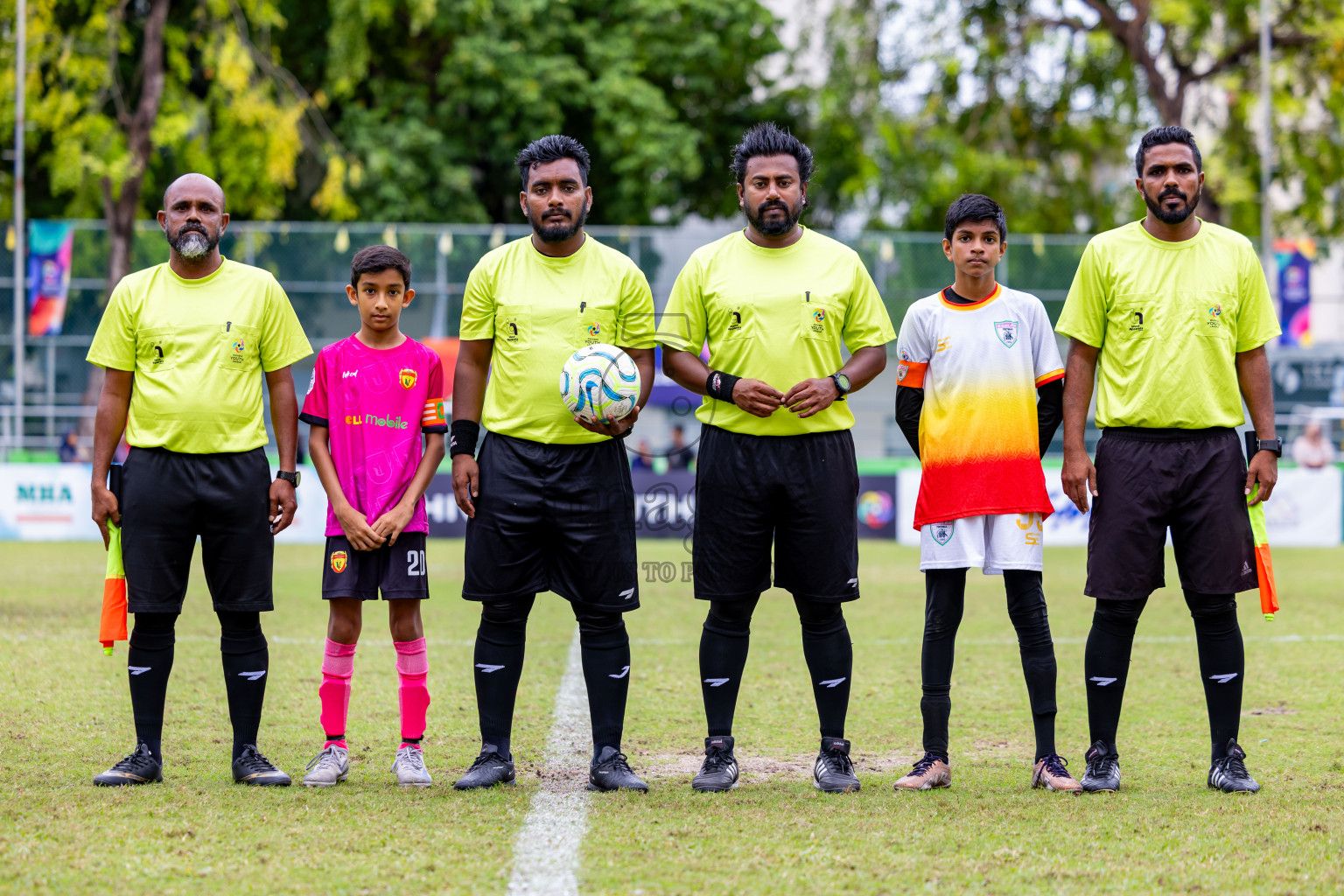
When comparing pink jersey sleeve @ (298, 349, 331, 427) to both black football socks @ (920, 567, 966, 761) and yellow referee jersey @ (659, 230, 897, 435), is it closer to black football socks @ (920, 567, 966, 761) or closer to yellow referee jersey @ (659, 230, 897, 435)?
yellow referee jersey @ (659, 230, 897, 435)

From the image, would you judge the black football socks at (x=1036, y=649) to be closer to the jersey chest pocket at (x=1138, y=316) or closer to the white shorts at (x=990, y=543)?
the white shorts at (x=990, y=543)

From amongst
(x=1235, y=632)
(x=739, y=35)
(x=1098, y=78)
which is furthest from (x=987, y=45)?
(x=1235, y=632)

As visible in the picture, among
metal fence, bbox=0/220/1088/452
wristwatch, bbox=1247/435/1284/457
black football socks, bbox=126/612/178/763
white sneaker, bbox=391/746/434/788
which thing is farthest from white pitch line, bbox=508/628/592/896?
metal fence, bbox=0/220/1088/452

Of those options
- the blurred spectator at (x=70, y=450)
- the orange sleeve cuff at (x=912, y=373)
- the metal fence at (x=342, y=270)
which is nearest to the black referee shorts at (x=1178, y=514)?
the orange sleeve cuff at (x=912, y=373)

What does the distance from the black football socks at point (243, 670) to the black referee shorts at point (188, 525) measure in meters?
0.09

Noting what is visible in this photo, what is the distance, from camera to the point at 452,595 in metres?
11.4

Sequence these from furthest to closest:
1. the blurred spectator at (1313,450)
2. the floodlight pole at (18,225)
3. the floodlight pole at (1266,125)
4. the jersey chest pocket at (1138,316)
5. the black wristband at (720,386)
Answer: the floodlight pole at (1266,125), the floodlight pole at (18,225), the blurred spectator at (1313,450), the jersey chest pocket at (1138,316), the black wristband at (720,386)

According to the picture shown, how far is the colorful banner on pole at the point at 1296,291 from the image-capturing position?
23.0 metres

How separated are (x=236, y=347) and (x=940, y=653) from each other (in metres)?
2.71

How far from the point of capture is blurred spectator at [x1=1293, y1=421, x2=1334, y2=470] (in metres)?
19.4

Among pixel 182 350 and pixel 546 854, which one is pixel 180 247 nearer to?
pixel 182 350

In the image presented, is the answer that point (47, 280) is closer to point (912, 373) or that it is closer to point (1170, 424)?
point (912, 373)

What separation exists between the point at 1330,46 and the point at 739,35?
1063 cm

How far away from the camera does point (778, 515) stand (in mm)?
4832
